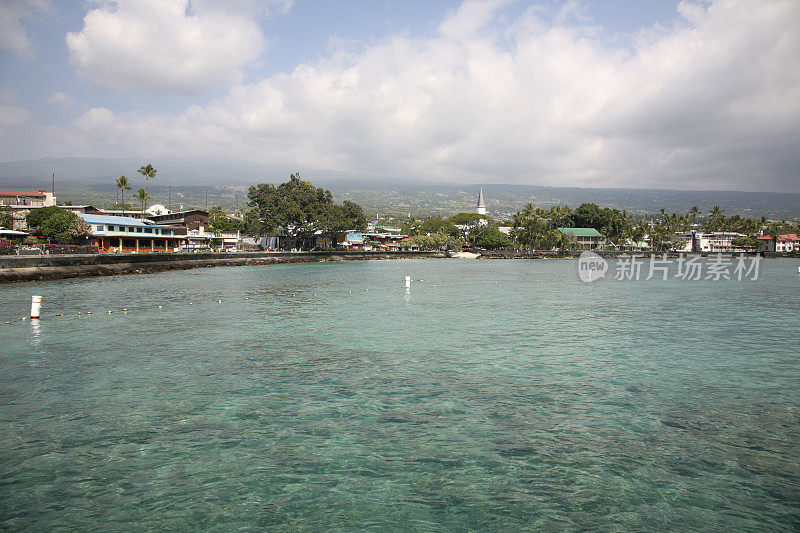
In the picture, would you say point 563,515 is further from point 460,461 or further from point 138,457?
point 138,457

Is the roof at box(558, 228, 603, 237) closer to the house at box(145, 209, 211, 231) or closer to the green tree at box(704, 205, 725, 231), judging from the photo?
the green tree at box(704, 205, 725, 231)

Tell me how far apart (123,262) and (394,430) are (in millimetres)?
56143

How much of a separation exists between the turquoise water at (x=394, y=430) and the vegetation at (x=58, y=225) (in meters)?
52.0

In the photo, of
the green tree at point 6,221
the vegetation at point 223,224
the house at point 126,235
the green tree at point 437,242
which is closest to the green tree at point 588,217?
the green tree at point 437,242

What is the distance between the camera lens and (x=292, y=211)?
3457 inches

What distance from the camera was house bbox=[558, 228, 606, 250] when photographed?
14425 centimetres

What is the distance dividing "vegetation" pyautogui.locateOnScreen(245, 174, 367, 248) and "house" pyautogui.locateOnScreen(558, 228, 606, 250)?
75883mm

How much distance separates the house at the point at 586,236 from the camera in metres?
144

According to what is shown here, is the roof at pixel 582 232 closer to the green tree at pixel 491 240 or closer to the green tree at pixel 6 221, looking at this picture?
the green tree at pixel 491 240

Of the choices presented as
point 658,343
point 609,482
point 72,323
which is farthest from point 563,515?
point 72,323

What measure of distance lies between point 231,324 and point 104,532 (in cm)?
1580

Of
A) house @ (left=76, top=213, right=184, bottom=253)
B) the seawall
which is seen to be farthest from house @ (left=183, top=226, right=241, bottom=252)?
the seawall

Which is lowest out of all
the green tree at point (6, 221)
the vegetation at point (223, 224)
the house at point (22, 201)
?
the green tree at point (6, 221)

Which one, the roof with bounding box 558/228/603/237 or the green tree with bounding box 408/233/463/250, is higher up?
the roof with bounding box 558/228/603/237
